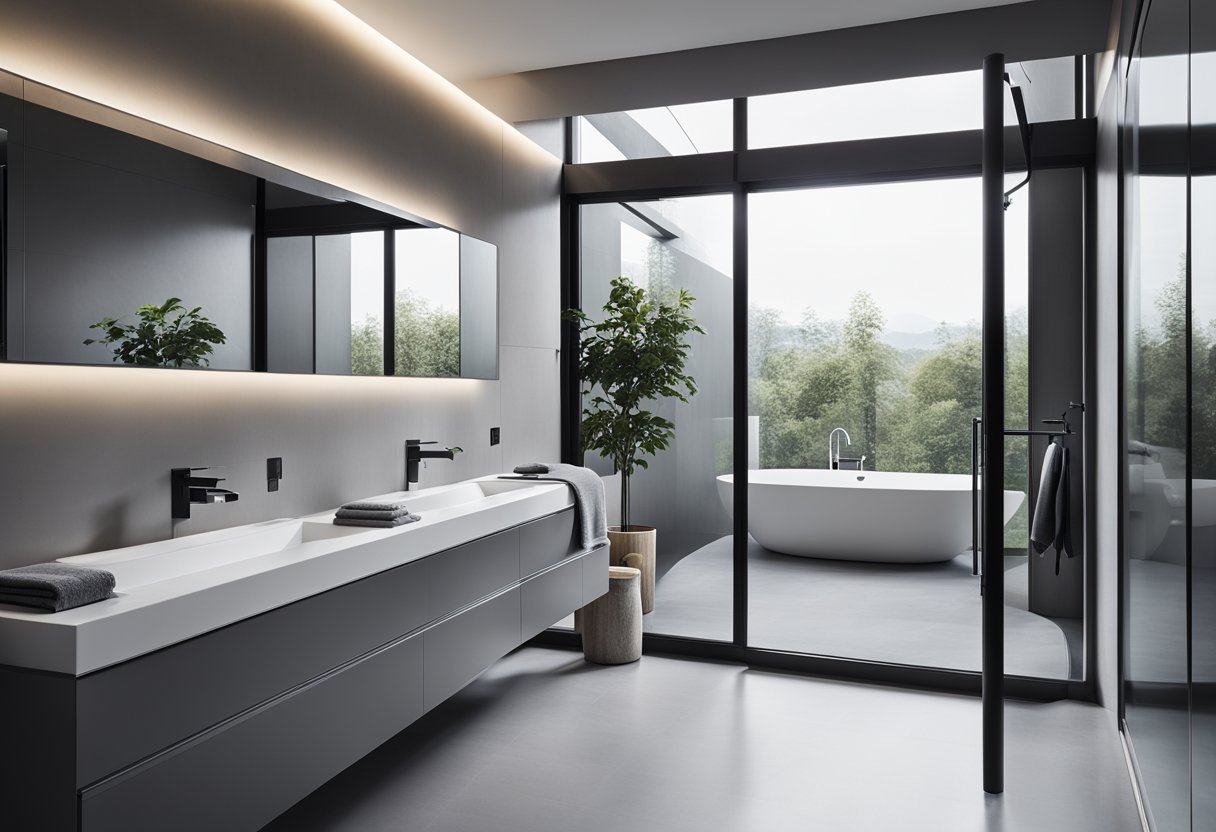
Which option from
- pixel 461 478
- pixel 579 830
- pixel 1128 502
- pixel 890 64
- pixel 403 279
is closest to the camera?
pixel 579 830

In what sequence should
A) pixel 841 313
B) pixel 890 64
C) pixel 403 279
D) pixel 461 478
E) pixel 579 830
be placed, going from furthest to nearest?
pixel 841 313
pixel 461 478
pixel 890 64
pixel 403 279
pixel 579 830

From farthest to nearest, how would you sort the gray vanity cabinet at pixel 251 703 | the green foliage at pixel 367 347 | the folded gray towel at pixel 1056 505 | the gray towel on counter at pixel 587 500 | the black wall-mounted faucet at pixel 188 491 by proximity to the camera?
1. the gray towel on counter at pixel 587 500
2. the folded gray towel at pixel 1056 505
3. the green foliage at pixel 367 347
4. the black wall-mounted faucet at pixel 188 491
5. the gray vanity cabinet at pixel 251 703

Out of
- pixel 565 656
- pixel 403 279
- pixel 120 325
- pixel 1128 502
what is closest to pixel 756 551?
pixel 565 656

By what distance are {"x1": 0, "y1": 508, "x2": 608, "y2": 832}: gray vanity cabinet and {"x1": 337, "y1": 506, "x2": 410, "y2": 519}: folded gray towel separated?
0.16 metres

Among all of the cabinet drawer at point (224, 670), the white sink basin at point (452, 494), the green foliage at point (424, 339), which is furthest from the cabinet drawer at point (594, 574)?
the cabinet drawer at point (224, 670)

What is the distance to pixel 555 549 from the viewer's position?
3645 mm

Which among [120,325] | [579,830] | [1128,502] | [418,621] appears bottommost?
[579,830]

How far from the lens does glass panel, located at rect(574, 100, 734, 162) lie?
174 inches

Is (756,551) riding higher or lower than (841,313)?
lower

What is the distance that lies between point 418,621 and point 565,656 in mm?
1884

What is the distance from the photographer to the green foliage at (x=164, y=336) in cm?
217

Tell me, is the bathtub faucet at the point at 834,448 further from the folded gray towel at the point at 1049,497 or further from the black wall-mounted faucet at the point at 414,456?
the black wall-mounted faucet at the point at 414,456

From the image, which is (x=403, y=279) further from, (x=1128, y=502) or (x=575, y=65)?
(x=1128, y=502)

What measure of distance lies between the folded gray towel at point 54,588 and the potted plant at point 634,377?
9.48ft
